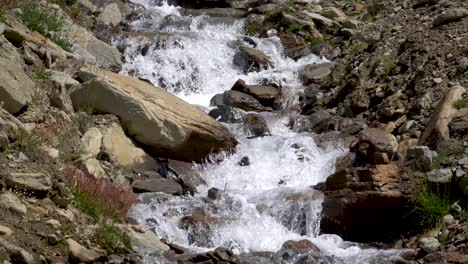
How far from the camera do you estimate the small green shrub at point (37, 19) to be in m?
11.7

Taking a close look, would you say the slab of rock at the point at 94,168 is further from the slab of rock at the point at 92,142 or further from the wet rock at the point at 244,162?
the wet rock at the point at 244,162

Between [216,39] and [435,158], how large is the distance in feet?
30.3

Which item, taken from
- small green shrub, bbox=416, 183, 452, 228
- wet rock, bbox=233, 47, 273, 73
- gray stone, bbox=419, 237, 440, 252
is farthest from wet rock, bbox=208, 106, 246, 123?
gray stone, bbox=419, 237, 440, 252

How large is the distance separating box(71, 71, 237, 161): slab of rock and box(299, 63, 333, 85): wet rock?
4.10m

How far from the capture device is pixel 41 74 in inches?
389

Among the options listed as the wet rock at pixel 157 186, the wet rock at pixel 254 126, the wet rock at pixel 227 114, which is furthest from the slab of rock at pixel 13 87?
the wet rock at pixel 227 114

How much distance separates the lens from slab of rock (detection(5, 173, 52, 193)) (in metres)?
7.01

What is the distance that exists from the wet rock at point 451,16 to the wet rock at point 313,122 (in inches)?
106

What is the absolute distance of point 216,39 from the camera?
707 inches

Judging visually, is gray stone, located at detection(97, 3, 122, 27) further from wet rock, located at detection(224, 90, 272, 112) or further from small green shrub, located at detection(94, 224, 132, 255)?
small green shrub, located at detection(94, 224, 132, 255)

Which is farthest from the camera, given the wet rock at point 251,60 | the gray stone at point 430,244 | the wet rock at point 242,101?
the wet rock at point 251,60

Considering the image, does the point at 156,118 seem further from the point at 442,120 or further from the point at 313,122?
the point at 442,120

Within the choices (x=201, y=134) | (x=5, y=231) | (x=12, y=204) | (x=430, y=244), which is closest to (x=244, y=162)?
(x=201, y=134)

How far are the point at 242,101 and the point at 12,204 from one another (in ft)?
26.3
